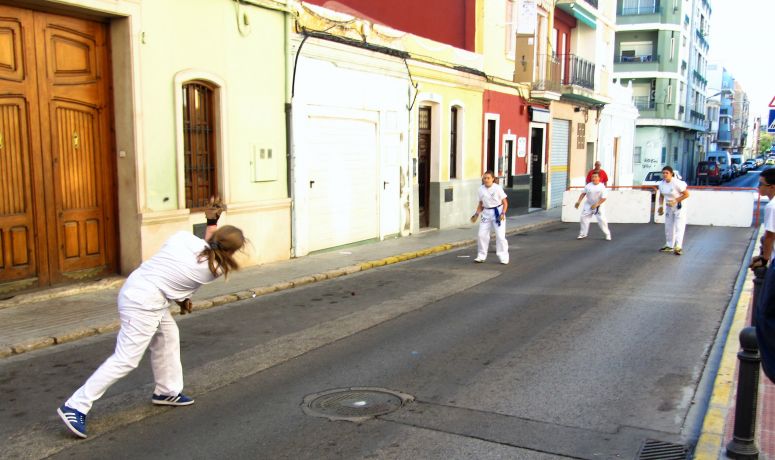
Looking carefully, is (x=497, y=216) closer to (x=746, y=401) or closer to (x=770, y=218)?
(x=770, y=218)

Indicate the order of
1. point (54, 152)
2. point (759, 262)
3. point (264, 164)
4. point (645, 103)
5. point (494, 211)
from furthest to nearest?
point (645, 103) → point (494, 211) → point (264, 164) → point (54, 152) → point (759, 262)

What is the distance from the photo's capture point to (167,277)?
516cm

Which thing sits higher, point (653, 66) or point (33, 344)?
point (653, 66)

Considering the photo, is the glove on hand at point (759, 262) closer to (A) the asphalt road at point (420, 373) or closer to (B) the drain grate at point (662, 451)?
(A) the asphalt road at point (420, 373)

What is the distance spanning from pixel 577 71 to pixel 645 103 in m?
25.8

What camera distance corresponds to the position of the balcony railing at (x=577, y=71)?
28141 millimetres

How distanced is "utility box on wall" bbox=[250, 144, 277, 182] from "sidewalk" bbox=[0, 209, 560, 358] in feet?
5.28

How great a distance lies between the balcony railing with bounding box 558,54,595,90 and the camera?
28.1 meters

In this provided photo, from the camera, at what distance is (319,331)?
8055mm

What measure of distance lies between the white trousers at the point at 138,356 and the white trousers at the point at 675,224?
11.7 meters

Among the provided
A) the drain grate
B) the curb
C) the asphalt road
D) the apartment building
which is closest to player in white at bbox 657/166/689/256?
the asphalt road

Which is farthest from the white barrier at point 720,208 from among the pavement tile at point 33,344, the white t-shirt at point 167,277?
the white t-shirt at point 167,277

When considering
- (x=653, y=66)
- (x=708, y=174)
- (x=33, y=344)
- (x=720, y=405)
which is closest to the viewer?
(x=720, y=405)

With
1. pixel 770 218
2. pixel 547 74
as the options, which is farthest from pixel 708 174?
pixel 770 218
